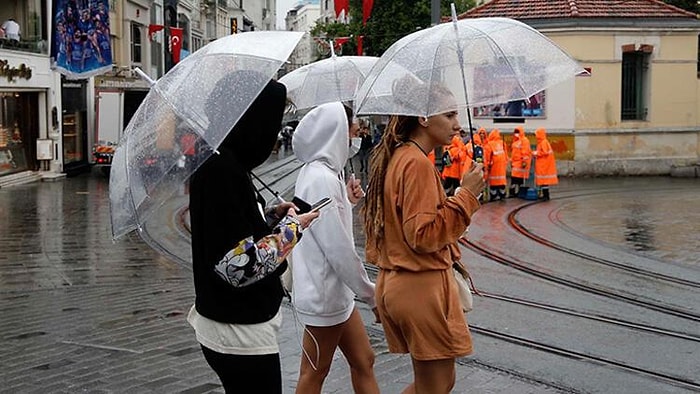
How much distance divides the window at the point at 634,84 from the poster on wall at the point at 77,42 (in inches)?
585

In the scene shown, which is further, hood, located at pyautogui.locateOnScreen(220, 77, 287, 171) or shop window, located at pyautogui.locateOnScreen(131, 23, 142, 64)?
shop window, located at pyautogui.locateOnScreen(131, 23, 142, 64)

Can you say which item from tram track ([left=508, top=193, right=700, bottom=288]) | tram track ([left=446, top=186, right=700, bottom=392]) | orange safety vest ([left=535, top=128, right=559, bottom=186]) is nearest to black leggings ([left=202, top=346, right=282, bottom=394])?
tram track ([left=446, top=186, right=700, bottom=392])

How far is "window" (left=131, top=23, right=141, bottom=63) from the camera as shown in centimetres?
3869

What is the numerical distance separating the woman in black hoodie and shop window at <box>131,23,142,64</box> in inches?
1418

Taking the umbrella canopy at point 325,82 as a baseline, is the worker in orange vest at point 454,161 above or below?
below

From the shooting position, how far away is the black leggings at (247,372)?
12.3 ft

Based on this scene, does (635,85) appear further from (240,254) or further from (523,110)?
(240,254)

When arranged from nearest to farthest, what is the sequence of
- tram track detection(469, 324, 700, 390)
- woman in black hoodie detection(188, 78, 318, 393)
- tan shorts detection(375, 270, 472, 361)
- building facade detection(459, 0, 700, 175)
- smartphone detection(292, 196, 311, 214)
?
woman in black hoodie detection(188, 78, 318, 393) → tan shorts detection(375, 270, 472, 361) → smartphone detection(292, 196, 311, 214) → tram track detection(469, 324, 700, 390) → building facade detection(459, 0, 700, 175)

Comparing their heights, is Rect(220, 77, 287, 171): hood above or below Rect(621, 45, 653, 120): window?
below

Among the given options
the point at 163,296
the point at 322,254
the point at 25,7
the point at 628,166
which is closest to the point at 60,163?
the point at 25,7

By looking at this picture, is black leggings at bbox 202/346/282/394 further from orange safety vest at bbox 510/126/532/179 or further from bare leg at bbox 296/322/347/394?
orange safety vest at bbox 510/126/532/179

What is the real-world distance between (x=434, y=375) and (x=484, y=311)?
4460 mm

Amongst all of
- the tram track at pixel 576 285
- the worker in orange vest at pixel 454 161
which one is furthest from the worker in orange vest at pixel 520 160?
the tram track at pixel 576 285

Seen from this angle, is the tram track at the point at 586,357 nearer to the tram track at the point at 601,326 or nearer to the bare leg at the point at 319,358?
the tram track at the point at 601,326
